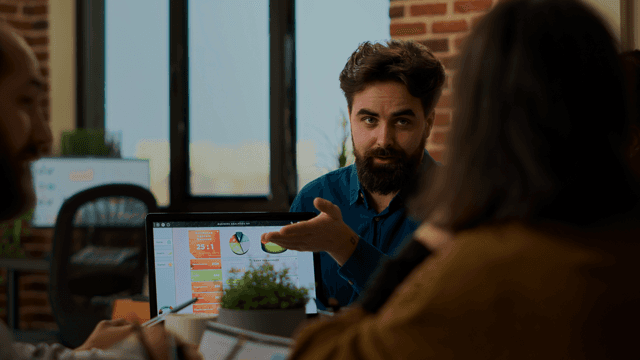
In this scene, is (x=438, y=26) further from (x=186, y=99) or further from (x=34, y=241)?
(x=34, y=241)

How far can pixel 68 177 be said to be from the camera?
3.13m

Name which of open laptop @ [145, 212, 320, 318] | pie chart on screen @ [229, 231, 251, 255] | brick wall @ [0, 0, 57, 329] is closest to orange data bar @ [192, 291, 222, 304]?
open laptop @ [145, 212, 320, 318]

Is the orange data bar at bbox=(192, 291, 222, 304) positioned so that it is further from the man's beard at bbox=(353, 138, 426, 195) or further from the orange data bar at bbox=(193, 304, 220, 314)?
the man's beard at bbox=(353, 138, 426, 195)

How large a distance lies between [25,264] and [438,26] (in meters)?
2.35

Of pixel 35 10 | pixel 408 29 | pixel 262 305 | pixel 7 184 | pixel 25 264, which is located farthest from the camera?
pixel 35 10

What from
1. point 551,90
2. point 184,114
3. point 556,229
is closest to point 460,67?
point 551,90

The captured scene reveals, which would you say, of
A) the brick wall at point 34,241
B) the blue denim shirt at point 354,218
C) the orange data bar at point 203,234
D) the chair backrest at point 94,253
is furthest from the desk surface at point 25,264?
the orange data bar at point 203,234

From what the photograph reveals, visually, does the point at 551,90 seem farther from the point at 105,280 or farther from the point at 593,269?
the point at 105,280

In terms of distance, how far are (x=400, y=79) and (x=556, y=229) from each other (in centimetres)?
113

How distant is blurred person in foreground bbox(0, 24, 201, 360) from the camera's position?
0.65m

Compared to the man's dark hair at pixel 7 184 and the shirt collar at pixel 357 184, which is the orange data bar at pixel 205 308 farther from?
the shirt collar at pixel 357 184

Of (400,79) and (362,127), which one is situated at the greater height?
(400,79)

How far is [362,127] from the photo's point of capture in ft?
5.55

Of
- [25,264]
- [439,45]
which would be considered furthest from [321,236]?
[25,264]
